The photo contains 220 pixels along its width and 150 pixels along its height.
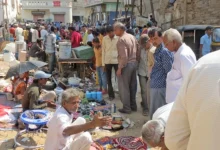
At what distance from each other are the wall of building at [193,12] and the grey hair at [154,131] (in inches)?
541

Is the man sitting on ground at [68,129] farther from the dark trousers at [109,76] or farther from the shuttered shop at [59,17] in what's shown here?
the shuttered shop at [59,17]

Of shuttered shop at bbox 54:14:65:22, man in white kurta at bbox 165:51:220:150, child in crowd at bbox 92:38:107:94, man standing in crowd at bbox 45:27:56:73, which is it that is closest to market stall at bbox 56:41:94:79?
man standing in crowd at bbox 45:27:56:73

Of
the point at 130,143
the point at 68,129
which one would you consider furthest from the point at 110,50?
the point at 68,129

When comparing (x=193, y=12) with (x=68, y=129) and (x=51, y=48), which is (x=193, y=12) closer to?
(x=51, y=48)

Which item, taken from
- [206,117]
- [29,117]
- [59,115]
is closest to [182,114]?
[206,117]

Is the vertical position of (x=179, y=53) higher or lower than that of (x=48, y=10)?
lower

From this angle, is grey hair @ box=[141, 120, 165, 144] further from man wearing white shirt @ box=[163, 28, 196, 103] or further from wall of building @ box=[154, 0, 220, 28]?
wall of building @ box=[154, 0, 220, 28]

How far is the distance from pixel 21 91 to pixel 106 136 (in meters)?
2.72

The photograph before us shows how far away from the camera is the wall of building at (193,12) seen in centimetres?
1484

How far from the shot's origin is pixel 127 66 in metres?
6.11

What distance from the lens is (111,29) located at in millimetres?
6973

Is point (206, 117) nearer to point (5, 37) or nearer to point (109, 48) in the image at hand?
point (109, 48)

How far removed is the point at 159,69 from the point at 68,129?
203 centimetres

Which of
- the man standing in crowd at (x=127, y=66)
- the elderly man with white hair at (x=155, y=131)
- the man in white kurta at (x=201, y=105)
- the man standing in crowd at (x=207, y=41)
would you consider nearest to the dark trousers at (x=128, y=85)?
the man standing in crowd at (x=127, y=66)
